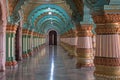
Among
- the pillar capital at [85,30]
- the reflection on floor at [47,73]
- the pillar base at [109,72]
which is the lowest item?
the reflection on floor at [47,73]

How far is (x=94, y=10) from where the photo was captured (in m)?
8.77

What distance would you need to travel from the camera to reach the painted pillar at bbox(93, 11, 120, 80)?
851cm

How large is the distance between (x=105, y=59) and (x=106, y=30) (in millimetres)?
873

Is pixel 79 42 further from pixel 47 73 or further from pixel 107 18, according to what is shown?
pixel 107 18

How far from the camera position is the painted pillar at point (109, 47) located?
27.9 ft

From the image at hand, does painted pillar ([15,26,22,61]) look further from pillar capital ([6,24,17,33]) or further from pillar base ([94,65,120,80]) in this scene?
pillar base ([94,65,120,80])

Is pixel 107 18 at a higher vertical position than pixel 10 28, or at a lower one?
lower

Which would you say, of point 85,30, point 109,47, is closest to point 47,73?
point 85,30

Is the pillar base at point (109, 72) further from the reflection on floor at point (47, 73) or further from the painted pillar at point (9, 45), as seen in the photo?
the painted pillar at point (9, 45)

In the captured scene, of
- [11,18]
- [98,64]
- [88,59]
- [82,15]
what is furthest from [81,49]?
[98,64]

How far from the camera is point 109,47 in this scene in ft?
28.3

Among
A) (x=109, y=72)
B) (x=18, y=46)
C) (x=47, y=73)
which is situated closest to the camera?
(x=109, y=72)

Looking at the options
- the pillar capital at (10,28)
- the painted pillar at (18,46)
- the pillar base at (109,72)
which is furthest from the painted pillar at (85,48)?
the painted pillar at (18,46)

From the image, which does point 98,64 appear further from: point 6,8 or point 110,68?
point 6,8
